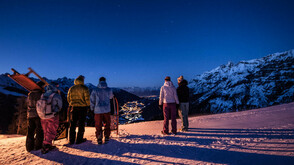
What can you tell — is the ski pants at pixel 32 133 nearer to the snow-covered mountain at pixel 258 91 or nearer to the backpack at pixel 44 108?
the backpack at pixel 44 108

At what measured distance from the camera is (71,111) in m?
4.82

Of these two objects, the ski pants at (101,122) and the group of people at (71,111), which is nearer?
the group of people at (71,111)

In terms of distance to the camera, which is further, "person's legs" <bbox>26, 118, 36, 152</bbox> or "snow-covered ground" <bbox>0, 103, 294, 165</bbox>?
"person's legs" <bbox>26, 118, 36, 152</bbox>

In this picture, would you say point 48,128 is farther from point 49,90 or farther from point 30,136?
point 49,90

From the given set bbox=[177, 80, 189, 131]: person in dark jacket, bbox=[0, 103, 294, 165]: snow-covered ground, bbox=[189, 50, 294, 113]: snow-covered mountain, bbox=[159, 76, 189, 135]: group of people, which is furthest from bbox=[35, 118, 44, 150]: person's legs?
bbox=[189, 50, 294, 113]: snow-covered mountain

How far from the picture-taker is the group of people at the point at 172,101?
553 centimetres

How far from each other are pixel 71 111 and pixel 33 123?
1.25 metres

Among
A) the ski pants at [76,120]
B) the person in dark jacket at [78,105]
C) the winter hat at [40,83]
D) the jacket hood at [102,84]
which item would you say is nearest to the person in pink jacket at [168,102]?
the jacket hood at [102,84]

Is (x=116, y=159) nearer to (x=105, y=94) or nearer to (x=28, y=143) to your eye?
(x=105, y=94)

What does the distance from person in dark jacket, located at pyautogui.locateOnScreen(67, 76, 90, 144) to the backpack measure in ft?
2.14

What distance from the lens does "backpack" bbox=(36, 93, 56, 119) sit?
416 centimetres

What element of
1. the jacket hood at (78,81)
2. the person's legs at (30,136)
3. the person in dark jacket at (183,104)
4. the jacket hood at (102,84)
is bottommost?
the person's legs at (30,136)

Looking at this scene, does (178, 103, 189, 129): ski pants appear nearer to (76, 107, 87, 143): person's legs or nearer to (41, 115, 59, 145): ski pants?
(76, 107, 87, 143): person's legs

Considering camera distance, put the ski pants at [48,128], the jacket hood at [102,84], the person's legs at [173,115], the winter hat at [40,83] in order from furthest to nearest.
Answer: the person's legs at [173,115] → the jacket hood at [102,84] → the winter hat at [40,83] → the ski pants at [48,128]
